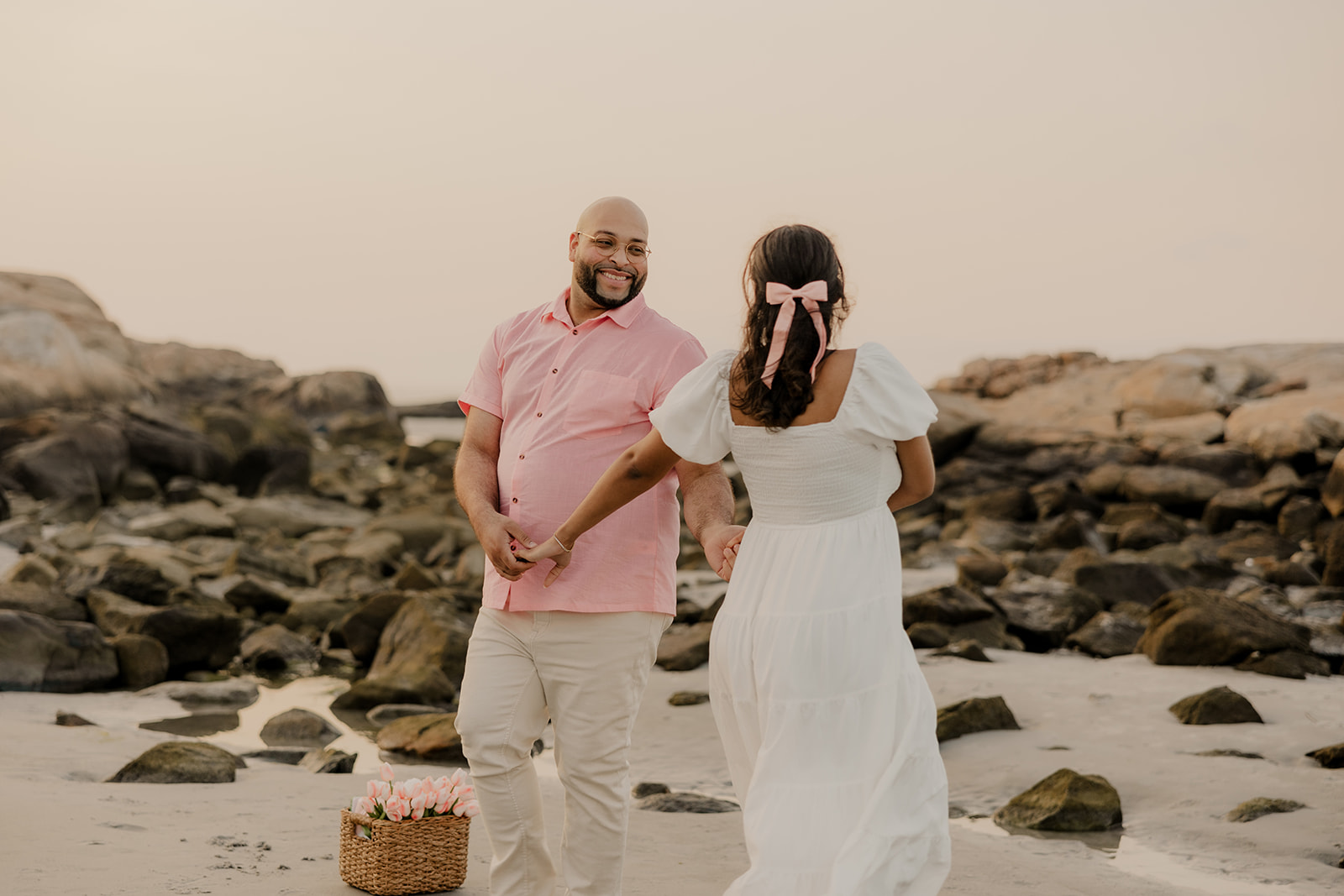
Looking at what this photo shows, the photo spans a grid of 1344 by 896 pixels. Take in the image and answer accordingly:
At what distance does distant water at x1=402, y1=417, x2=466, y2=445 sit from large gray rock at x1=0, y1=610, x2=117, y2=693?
2837 cm

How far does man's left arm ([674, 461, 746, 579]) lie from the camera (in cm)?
380

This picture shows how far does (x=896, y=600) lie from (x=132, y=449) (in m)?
22.4

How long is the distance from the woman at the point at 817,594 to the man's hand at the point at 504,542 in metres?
0.72

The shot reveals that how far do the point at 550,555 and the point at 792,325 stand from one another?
1072 mm

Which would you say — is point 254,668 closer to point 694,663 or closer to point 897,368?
point 694,663

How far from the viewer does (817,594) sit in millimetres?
3277

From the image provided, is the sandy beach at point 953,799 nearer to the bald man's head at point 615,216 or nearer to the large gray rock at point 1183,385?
the bald man's head at point 615,216

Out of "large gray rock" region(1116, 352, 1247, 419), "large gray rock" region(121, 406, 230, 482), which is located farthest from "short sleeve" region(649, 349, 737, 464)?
"large gray rock" region(1116, 352, 1247, 419)

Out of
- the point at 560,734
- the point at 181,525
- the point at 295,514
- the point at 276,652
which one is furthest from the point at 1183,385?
the point at 560,734

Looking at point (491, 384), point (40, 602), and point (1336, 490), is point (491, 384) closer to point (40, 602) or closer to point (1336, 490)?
point (40, 602)

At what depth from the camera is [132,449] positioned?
23.4 metres

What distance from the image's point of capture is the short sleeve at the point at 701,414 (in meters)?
3.39

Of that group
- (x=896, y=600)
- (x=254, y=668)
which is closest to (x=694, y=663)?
(x=254, y=668)

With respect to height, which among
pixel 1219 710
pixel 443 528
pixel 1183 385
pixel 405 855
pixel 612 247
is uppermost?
pixel 612 247
